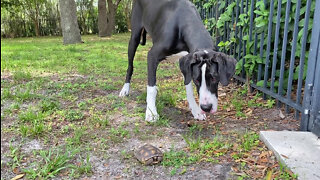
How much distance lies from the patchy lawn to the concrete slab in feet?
0.25

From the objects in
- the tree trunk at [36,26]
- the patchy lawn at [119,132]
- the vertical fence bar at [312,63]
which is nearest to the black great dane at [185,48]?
the patchy lawn at [119,132]

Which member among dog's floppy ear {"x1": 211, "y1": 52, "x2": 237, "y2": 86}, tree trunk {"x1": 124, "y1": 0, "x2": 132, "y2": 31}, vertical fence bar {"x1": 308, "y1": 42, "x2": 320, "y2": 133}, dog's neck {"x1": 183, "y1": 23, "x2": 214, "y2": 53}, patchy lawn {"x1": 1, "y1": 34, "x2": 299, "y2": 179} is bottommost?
patchy lawn {"x1": 1, "y1": 34, "x2": 299, "y2": 179}

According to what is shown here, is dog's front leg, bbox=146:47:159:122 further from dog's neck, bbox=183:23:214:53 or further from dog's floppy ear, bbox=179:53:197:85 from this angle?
dog's floppy ear, bbox=179:53:197:85

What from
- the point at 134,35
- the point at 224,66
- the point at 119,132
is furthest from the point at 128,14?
the point at 224,66

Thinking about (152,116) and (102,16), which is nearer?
(152,116)

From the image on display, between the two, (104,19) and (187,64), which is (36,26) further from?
(187,64)

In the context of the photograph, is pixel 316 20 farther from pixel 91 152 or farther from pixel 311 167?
pixel 91 152

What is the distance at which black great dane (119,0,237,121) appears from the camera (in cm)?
262

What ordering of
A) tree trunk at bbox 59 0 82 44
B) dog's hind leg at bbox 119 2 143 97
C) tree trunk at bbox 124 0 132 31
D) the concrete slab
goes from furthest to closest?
tree trunk at bbox 124 0 132 31 → tree trunk at bbox 59 0 82 44 → dog's hind leg at bbox 119 2 143 97 → the concrete slab

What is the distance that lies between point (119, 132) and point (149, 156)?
727 mm

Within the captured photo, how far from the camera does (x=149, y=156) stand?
2396 mm

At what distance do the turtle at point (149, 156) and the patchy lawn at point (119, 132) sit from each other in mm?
43

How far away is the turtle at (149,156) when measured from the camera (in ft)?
7.83

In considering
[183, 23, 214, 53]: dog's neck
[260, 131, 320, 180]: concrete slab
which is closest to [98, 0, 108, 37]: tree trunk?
[183, 23, 214, 53]: dog's neck
